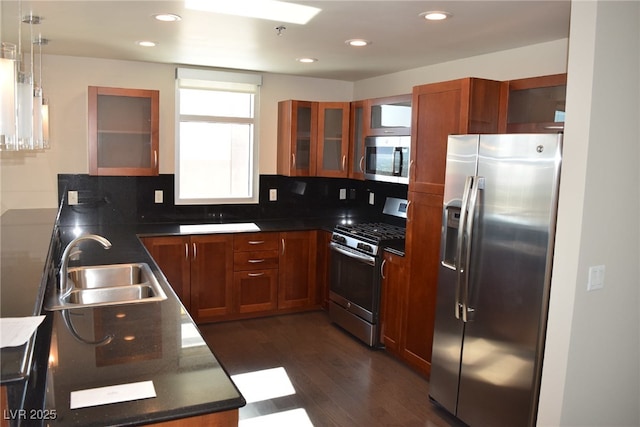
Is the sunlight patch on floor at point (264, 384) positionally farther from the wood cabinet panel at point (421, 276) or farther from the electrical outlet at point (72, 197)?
the electrical outlet at point (72, 197)

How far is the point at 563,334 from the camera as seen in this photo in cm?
244

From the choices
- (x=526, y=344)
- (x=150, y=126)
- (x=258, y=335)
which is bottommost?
(x=258, y=335)

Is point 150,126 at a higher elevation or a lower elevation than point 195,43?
lower

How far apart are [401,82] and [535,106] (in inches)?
71.0

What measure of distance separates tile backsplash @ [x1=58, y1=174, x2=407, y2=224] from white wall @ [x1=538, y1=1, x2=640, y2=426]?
2576 mm

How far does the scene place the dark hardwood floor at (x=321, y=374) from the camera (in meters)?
3.20

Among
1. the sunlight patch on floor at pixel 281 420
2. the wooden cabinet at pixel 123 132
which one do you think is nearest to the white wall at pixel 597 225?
the sunlight patch on floor at pixel 281 420

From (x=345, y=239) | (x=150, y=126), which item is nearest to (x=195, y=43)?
(x=150, y=126)

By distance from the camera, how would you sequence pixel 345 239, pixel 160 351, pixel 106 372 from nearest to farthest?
pixel 106 372
pixel 160 351
pixel 345 239

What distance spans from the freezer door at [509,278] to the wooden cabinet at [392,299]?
0.94 metres

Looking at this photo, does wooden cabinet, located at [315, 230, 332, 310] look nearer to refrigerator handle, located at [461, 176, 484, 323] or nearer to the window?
the window

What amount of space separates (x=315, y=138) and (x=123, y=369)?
3.71m

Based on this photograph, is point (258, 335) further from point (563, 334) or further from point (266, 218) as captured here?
point (563, 334)

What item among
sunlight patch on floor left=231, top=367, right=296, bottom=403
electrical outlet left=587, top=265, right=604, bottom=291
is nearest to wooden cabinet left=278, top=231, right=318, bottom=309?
sunlight patch on floor left=231, top=367, right=296, bottom=403
